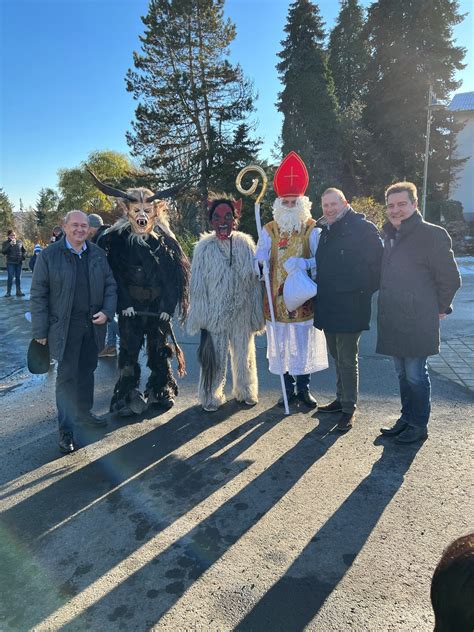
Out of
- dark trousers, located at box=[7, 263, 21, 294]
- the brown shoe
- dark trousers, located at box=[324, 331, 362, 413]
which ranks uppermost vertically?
dark trousers, located at box=[7, 263, 21, 294]

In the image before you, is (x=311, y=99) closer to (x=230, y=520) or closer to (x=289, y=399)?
(x=289, y=399)

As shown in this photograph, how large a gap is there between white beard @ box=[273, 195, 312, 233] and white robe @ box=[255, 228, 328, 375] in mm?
150

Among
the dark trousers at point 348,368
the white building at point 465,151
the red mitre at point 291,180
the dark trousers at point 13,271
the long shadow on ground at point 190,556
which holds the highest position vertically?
the white building at point 465,151

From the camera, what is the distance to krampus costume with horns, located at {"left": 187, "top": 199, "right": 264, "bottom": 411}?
4203mm

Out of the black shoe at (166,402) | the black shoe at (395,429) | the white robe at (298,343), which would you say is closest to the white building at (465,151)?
the white robe at (298,343)

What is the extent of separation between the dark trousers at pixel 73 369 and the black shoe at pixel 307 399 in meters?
2.07

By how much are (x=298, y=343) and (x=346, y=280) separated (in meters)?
0.86

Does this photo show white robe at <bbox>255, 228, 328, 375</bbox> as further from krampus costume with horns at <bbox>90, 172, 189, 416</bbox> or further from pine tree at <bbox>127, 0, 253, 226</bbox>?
pine tree at <bbox>127, 0, 253, 226</bbox>

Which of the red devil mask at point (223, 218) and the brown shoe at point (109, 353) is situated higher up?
the red devil mask at point (223, 218)

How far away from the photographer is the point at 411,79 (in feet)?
85.2

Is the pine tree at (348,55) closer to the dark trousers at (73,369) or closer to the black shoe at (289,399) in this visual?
the black shoe at (289,399)

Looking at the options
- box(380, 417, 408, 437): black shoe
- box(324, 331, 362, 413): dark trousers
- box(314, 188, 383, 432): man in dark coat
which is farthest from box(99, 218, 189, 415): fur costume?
box(380, 417, 408, 437): black shoe

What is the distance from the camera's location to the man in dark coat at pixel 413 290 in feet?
11.0

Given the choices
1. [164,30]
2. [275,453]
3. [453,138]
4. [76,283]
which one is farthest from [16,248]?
[453,138]
